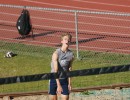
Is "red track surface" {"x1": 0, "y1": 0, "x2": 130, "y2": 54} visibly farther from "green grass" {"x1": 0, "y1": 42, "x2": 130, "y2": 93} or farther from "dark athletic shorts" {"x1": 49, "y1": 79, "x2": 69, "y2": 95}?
"dark athletic shorts" {"x1": 49, "y1": 79, "x2": 69, "y2": 95}

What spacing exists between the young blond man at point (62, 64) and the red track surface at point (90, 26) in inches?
258

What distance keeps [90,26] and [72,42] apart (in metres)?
1.93

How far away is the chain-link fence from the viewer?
43.8 feet

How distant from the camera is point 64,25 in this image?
1777cm

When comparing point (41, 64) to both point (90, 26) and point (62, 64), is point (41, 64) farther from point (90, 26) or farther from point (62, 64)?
point (62, 64)

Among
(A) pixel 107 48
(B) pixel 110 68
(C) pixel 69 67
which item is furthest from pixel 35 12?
(B) pixel 110 68

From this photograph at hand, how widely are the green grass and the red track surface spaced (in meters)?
0.60

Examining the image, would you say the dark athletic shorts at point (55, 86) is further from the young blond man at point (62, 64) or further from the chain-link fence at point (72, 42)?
the chain-link fence at point (72, 42)

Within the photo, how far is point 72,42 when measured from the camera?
15969mm

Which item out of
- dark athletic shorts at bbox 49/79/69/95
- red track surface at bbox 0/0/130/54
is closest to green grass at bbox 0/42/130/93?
red track surface at bbox 0/0/130/54

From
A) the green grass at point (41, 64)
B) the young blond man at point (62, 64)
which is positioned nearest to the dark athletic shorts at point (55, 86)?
the young blond man at point (62, 64)

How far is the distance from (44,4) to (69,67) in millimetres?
11936

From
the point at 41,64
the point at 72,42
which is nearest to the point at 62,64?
the point at 41,64

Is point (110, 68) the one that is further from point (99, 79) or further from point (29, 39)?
point (29, 39)
